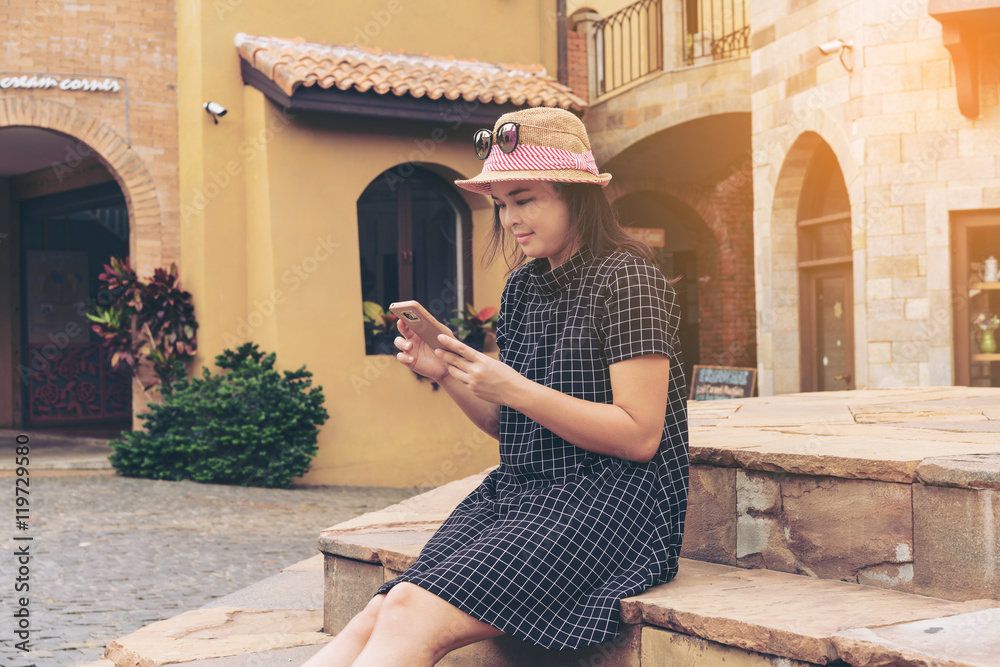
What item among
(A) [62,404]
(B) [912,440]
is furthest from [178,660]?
(A) [62,404]

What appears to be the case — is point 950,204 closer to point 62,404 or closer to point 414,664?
point 414,664

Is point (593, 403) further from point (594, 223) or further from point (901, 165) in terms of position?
point (901, 165)

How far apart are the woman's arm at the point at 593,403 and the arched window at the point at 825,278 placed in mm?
7650

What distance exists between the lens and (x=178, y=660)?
2.89 metres

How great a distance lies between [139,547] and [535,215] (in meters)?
4.40

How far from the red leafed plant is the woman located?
23.6 feet

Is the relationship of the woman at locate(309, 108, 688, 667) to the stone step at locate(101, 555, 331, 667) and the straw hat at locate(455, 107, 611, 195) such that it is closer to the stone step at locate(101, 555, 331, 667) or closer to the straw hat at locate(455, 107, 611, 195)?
the straw hat at locate(455, 107, 611, 195)

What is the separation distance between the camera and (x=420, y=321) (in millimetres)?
2359

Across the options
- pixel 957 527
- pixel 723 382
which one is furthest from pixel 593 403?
pixel 723 382

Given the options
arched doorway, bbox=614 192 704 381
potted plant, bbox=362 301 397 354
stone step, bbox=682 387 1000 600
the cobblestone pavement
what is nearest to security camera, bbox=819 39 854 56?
potted plant, bbox=362 301 397 354

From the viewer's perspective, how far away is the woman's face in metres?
2.41

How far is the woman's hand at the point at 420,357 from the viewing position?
2.47 m

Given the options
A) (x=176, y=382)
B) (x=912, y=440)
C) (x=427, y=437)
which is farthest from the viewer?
(x=427, y=437)

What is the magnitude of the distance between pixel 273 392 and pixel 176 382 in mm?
1042
